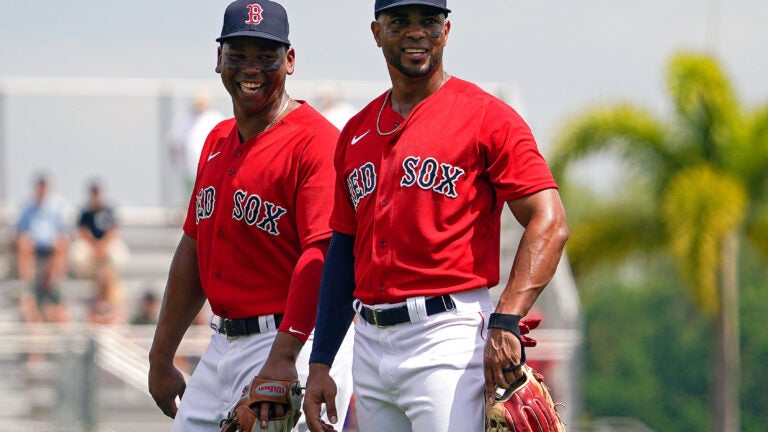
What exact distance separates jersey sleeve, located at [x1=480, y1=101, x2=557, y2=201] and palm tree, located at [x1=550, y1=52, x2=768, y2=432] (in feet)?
63.6

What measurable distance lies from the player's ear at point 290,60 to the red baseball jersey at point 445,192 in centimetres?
100

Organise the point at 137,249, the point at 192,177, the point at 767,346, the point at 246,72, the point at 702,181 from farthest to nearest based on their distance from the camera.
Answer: the point at 767,346
the point at 702,181
the point at 137,249
the point at 192,177
the point at 246,72

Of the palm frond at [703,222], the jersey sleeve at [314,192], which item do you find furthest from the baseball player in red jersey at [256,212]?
the palm frond at [703,222]

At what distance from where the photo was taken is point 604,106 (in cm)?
2573

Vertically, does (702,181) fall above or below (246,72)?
below

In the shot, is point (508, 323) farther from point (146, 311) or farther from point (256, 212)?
point (146, 311)

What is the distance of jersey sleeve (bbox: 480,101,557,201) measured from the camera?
193 inches

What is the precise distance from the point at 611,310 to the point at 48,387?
180ft

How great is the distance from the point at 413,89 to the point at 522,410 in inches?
50.6

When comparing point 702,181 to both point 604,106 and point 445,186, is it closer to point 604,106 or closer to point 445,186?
point 604,106

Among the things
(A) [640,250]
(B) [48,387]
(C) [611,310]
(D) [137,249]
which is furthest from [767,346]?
(B) [48,387]

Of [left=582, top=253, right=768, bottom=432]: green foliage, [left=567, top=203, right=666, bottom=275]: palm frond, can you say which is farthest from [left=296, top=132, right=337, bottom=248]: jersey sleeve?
[left=582, top=253, right=768, bottom=432]: green foliage

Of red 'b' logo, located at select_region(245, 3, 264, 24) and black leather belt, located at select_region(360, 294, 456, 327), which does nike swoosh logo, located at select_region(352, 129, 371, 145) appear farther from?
red 'b' logo, located at select_region(245, 3, 264, 24)

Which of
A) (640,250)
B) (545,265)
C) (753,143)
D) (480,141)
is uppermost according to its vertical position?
(480,141)
